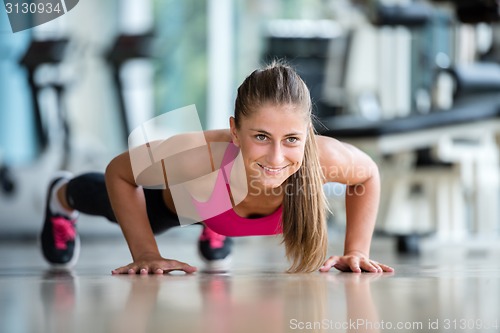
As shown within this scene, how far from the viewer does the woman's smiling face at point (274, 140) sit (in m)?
1.50

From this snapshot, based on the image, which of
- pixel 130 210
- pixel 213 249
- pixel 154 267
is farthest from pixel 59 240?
→ pixel 154 267

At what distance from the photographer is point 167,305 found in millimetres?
1027

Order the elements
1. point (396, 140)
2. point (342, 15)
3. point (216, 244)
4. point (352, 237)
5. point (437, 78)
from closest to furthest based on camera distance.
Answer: point (352, 237)
point (216, 244)
point (396, 140)
point (437, 78)
point (342, 15)

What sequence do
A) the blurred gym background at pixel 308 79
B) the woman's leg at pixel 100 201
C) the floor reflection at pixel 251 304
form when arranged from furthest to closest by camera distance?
the blurred gym background at pixel 308 79 → the woman's leg at pixel 100 201 → the floor reflection at pixel 251 304

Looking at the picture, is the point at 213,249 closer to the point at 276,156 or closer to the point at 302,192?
the point at 302,192

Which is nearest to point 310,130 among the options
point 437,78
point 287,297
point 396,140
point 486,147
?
point 287,297

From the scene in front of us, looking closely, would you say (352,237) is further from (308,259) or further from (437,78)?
(437,78)

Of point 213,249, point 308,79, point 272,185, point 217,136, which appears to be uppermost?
point 308,79

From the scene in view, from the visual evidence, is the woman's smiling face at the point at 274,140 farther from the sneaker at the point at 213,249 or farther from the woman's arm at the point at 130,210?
the sneaker at the point at 213,249

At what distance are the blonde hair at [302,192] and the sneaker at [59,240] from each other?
2.52 feet

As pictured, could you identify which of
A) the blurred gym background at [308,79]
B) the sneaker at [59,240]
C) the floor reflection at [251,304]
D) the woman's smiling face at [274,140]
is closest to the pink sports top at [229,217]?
the woman's smiling face at [274,140]

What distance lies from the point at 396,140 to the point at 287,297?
247cm

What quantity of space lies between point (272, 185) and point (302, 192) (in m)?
0.11

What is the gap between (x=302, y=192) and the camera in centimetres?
164
